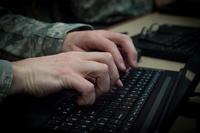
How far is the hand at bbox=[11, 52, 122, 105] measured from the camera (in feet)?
2.17

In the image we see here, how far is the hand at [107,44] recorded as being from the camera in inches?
31.7

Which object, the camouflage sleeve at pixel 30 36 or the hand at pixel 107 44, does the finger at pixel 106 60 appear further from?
the camouflage sleeve at pixel 30 36

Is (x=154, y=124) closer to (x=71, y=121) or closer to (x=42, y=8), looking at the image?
(x=71, y=121)

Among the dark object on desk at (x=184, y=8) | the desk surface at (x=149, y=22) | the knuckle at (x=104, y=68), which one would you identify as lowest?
the desk surface at (x=149, y=22)

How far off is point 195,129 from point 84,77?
242 mm

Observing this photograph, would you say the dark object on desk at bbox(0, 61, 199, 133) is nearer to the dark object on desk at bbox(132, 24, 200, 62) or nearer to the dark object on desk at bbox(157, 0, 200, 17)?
the dark object on desk at bbox(132, 24, 200, 62)

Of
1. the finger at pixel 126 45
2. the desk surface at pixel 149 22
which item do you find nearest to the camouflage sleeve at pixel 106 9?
the desk surface at pixel 149 22

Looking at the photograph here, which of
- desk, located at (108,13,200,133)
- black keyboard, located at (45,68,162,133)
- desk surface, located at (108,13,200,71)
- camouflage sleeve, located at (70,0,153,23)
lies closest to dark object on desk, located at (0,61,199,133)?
black keyboard, located at (45,68,162,133)

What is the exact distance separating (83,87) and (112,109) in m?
0.07

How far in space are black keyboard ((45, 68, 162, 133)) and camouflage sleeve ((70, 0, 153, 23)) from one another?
63cm

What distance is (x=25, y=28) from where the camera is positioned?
984mm

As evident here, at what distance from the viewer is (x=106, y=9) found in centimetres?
143

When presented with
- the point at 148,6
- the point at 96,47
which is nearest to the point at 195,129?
the point at 96,47

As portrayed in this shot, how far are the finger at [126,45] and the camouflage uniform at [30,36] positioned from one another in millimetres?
127
